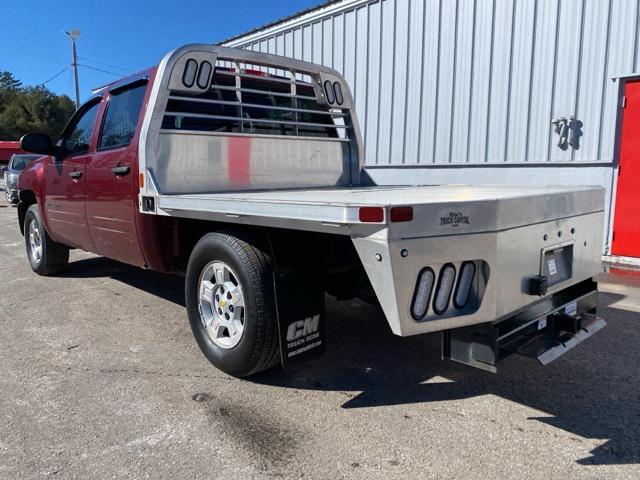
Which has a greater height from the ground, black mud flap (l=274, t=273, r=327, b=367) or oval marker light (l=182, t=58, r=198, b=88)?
oval marker light (l=182, t=58, r=198, b=88)

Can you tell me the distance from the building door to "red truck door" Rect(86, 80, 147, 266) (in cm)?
596

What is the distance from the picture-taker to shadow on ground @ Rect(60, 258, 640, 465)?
289 cm

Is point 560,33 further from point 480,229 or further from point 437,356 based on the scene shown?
point 480,229

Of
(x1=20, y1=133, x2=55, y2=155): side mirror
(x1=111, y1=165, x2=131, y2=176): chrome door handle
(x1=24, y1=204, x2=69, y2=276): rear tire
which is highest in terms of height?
(x1=20, y1=133, x2=55, y2=155): side mirror

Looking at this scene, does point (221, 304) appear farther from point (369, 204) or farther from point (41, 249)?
point (41, 249)

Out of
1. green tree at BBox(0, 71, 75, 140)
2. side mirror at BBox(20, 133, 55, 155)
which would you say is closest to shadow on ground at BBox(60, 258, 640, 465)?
side mirror at BBox(20, 133, 55, 155)

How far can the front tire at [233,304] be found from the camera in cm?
304

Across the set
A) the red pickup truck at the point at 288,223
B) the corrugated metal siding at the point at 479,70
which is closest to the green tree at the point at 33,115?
the corrugated metal siding at the point at 479,70

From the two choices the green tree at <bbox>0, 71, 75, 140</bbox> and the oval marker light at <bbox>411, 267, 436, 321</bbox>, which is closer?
the oval marker light at <bbox>411, 267, 436, 321</bbox>

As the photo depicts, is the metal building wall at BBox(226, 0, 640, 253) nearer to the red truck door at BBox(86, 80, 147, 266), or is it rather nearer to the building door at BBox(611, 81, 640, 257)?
the building door at BBox(611, 81, 640, 257)

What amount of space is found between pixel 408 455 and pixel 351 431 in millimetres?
357

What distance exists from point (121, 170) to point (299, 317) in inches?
80.4

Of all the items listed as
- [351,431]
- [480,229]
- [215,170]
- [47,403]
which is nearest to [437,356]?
[351,431]

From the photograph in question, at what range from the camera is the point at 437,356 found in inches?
152
